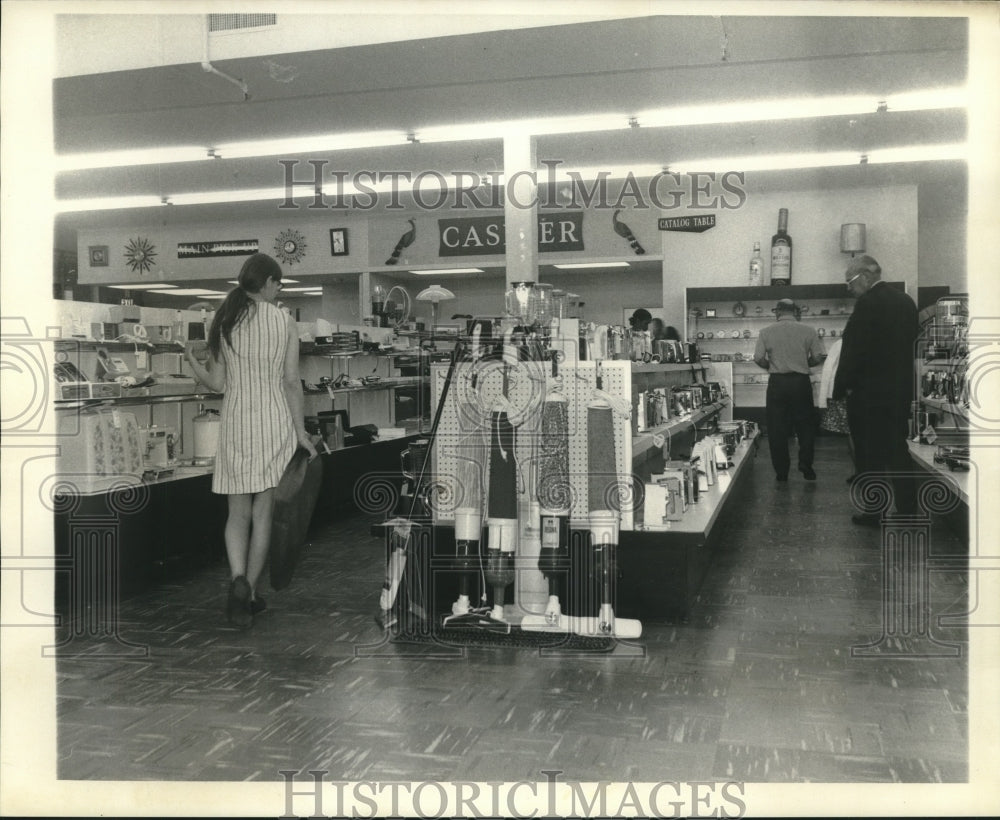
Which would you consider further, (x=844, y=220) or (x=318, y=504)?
(x=844, y=220)

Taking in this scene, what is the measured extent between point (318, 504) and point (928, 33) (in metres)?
4.77

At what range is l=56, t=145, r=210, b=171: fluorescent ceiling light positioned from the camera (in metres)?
8.49

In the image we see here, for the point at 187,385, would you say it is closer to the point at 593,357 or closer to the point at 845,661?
the point at 593,357

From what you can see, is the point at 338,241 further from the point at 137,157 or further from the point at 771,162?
the point at 771,162

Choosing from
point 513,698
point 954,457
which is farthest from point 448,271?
point 513,698

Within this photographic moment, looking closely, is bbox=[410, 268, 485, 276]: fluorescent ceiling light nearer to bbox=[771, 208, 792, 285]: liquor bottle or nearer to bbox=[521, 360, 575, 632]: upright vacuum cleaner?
bbox=[771, 208, 792, 285]: liquor bottle

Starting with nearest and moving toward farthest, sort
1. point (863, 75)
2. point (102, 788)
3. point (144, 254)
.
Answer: point (102, 788) → point (863, 75) → point (144, 254)

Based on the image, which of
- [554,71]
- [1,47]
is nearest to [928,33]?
[554,71]

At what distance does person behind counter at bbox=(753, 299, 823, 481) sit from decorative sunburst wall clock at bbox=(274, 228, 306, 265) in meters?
7.48

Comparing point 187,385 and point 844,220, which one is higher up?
point 844,220

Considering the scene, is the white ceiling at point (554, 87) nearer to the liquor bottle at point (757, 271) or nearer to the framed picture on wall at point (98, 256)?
the liquor bottle at point (757, 271)

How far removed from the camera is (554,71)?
630 cm

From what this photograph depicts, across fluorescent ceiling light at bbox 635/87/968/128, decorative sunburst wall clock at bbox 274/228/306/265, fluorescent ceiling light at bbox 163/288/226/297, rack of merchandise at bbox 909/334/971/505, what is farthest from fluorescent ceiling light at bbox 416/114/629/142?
fluorescent ceiling light at bbox 163/288/226/297

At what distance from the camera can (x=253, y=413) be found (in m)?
3.84
